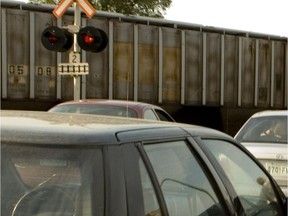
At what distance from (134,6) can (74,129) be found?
110 ft

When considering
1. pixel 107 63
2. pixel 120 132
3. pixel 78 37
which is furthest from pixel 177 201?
pixel 107 63

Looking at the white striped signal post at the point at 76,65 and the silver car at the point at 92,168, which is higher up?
the white striped signal post at the point at 76,65

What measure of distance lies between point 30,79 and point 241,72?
27.4 ft

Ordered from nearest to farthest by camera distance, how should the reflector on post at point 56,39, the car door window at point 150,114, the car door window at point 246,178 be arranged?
the car door window at point 246,178 → the car door window at point 150,114 → the reflector on post at point 56,39

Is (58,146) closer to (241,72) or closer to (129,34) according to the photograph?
(129,34)

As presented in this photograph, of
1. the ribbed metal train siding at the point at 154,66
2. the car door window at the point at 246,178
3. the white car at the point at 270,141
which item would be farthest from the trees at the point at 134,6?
the car door window at the point at 246,178

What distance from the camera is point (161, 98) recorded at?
18.6 m

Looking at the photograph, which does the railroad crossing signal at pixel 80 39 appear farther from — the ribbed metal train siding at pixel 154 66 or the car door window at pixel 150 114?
the ribbed metal train siding at pixel 154 66

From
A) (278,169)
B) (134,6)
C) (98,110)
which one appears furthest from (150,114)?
(134,6)

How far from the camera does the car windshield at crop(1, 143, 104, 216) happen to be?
2234 mm

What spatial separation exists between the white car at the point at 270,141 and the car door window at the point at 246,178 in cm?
344

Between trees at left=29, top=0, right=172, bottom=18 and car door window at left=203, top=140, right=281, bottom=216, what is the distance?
31.0 metres

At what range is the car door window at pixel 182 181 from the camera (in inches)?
104

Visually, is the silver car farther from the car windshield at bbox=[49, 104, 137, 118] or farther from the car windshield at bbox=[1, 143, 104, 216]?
the car windshield at bbox=[49, 104, 137, 118]
